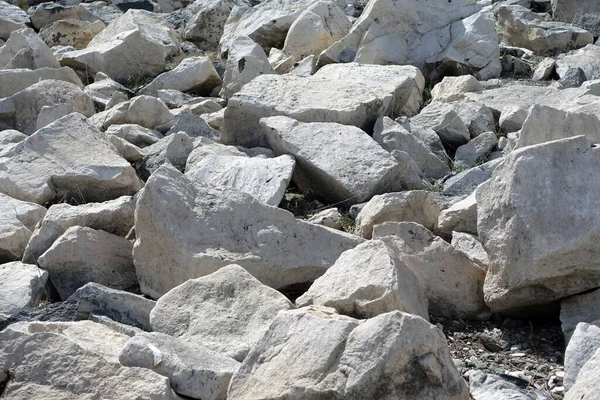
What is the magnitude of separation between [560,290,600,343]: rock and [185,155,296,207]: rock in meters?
1.92

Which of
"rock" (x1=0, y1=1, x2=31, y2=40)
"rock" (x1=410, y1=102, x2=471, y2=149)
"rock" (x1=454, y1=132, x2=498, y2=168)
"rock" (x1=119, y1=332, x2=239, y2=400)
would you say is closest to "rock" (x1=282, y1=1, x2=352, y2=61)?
"rock" (x1=410, y1=102, x2=471, y2=149)

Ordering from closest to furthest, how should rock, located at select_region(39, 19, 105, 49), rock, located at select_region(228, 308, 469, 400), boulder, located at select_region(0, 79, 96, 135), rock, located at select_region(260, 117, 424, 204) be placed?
1. rock, located at select_region(228, 308, 469, 400)
2. rock, located at select_region(260, 117, 424, 204)
3. boulder, located at select_region(0, 79, 96, 135)
4. rock, located at select_region(39, 19, 105, 49)

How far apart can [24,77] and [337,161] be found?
3.59 m

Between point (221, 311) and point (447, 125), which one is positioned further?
point (447, 125)

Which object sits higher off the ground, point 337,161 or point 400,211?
point 400,211

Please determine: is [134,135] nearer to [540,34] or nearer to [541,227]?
[541,227]

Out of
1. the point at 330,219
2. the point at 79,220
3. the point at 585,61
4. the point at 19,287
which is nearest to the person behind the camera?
the point at 19,287

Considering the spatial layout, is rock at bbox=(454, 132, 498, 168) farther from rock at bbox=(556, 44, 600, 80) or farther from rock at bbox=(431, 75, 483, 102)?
rock at bbox=(556, 44, 600, 80)

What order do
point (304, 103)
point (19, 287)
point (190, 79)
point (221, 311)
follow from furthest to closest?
point (190, 79) < point (304, 103) < point (19, 287) < point (221, 311)

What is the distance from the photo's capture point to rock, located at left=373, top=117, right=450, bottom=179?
6.50 meters

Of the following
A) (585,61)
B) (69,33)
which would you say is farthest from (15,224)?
(69,33)

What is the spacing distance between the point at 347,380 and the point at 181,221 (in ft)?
6.05

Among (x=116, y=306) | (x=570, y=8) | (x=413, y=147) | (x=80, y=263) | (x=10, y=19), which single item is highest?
(x=116, y=306)

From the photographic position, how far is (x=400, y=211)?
5.24m
